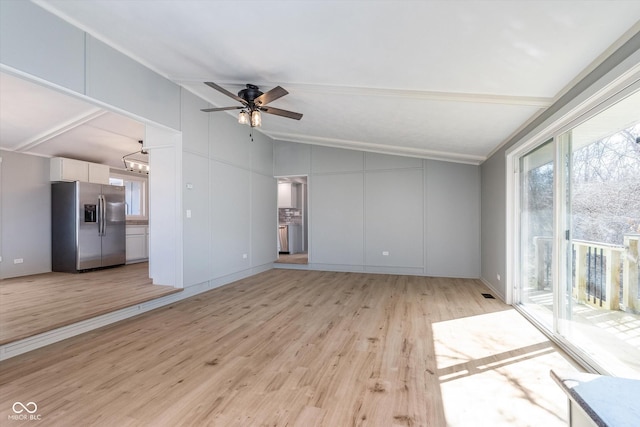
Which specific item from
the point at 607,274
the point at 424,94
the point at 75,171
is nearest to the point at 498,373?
the point at 607,274

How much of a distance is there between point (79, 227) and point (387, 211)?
243 inches

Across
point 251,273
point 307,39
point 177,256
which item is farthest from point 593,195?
point 251,273

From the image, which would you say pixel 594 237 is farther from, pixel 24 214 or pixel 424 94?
pixel 24 214

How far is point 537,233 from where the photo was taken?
3.25 m

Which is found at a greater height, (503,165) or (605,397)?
(503,165)

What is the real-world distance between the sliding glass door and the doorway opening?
224 inches

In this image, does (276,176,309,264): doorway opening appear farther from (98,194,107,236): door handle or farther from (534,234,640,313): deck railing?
(534,234,640,313): deck railing

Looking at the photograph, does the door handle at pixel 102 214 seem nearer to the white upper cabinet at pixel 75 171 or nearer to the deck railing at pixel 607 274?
the white upper cabinet at pixel 75 171

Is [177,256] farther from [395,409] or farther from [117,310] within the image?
[395,409]

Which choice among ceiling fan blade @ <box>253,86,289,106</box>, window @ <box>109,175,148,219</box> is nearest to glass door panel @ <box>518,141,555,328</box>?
ceiling fan blade @ <box>253,86,289,106</box>

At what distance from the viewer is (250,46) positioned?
2512 millimetres

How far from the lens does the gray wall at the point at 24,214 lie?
5.02 m

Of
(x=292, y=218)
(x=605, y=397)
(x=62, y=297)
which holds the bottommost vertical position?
(x=62, y=297)

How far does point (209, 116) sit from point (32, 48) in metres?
2.31
